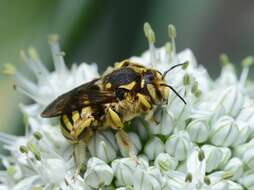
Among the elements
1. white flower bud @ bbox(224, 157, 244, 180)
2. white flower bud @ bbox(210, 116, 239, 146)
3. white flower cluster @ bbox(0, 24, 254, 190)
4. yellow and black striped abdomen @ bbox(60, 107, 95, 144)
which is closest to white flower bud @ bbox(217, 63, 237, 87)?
white flower cluster @ bbox(0, 24, 254, 190)

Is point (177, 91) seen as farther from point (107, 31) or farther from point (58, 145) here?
point (107, 31)

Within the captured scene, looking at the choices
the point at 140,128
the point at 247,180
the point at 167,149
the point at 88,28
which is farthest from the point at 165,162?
the point at 88,28

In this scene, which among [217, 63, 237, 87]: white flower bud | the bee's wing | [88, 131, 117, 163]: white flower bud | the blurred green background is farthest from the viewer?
the blurred green background

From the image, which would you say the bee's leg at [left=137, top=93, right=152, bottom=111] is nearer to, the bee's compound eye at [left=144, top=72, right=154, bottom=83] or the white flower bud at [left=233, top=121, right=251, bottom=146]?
the bee's compound eye at [left=144, top=72, right=154, bottom=83]

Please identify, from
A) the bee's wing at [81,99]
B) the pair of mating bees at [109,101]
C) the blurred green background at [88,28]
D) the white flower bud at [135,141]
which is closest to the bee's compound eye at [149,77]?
the pair of mating bees at [109,101]

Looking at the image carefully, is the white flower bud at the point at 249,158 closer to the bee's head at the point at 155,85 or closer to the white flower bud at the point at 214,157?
the white flower bud at the point at 214,157

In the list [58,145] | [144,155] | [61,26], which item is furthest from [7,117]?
[144,155]
